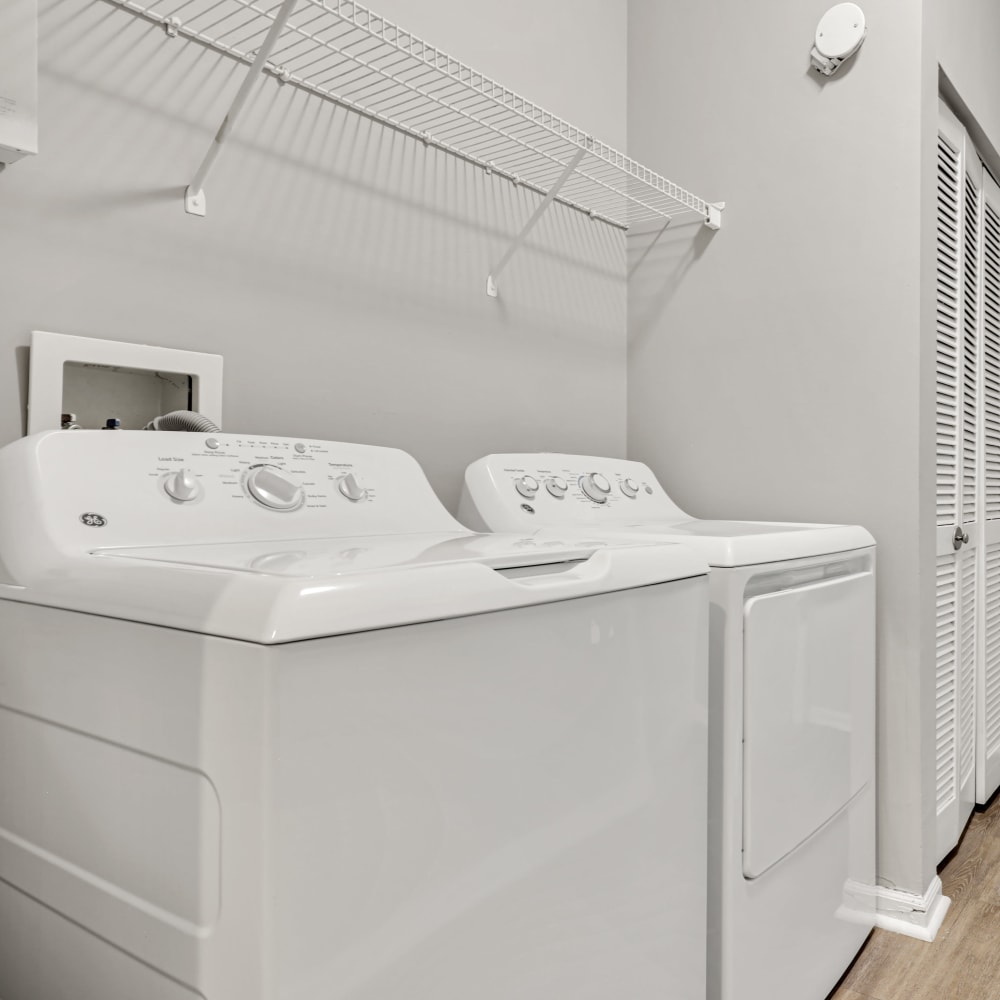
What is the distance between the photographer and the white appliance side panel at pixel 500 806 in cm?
65

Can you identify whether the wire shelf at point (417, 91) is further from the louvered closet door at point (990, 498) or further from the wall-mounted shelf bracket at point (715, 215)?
the louvered closet door at point (990, 498)

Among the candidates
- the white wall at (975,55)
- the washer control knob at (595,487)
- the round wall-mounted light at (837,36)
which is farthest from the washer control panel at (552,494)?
the white wall at (975,55)

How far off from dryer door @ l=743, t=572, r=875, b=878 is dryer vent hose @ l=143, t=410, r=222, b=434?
0.82 metres

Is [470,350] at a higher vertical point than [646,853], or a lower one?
higher

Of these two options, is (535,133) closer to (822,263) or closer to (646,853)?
(822,263)

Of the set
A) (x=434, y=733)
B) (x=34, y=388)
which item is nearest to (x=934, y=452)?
(x=434, y=733)

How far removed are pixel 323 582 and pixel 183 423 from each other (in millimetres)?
591

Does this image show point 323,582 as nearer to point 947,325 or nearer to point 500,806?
point 500,806

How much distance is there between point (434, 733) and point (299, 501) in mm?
506

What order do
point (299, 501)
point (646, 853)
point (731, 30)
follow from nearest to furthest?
point (646, 853) < point (299, 501) < point (731, 30)

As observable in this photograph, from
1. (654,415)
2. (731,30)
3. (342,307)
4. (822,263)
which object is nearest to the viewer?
(342,307)

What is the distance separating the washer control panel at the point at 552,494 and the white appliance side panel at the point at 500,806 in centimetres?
52

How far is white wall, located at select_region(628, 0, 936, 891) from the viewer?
1.81 meters

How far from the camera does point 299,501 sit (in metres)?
1.16
